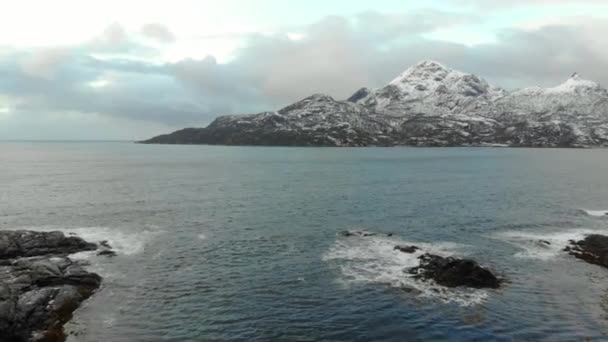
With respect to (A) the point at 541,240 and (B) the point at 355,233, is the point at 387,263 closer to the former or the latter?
(B) the point at 355,233

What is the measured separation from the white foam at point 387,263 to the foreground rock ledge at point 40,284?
2796 cm

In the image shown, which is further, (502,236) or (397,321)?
(502,236)

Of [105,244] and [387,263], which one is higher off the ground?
[105,244]

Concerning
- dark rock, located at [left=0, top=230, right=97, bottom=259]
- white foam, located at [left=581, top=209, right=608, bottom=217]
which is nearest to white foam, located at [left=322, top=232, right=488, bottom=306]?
dark rock, located at [left=0, top=230, right=97, bottom=259]

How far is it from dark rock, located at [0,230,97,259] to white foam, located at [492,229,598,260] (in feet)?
196

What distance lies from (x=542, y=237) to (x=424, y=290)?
3446 centimetres

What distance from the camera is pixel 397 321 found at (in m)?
39.8

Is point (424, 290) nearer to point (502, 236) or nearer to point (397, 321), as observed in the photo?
point (397, 321)

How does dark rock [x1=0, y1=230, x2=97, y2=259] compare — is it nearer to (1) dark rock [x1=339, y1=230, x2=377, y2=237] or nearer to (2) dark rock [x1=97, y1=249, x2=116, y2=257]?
(2) dark rock [x1=97, y1=249, x2=116, y2=257]

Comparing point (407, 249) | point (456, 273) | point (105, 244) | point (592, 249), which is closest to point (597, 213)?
point (592, 249)

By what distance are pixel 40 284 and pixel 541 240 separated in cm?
6669

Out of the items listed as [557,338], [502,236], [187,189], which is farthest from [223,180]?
[557,338]

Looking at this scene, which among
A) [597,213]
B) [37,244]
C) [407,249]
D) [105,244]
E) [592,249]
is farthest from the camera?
[597,213]

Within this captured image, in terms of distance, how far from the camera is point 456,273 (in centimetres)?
4988
